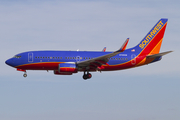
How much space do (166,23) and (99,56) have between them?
15579 mm

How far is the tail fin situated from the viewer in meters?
67.4

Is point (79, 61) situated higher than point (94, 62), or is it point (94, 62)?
point (79, 61)

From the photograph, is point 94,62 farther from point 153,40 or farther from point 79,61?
point 153,40

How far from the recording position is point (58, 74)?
6625 cm

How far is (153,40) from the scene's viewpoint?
224 ft

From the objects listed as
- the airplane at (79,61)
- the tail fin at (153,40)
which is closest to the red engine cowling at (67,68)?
the airplane at (79,61)

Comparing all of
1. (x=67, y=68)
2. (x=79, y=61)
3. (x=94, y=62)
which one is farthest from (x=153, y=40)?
(x=67, y=68)

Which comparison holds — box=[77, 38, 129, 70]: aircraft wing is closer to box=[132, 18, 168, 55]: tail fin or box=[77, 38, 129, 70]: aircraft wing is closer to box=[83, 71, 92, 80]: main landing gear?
box=[83, 71, 92, 80]: main landing gear

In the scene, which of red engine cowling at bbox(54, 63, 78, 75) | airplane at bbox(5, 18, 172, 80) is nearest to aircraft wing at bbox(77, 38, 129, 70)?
airplane at bbox(5, 18, 172, 80)

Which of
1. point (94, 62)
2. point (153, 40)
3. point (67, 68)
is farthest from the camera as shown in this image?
point (153, 40)

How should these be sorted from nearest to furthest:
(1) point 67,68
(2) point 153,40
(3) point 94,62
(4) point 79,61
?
(1) point 67,68, (3) point 94,62, (4) point 79,61, (2) point 153,40

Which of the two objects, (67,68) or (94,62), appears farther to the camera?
(94,62)

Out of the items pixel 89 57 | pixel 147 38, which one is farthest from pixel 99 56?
pixel 147 38

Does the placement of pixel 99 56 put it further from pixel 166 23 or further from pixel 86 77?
pixel 166 23
